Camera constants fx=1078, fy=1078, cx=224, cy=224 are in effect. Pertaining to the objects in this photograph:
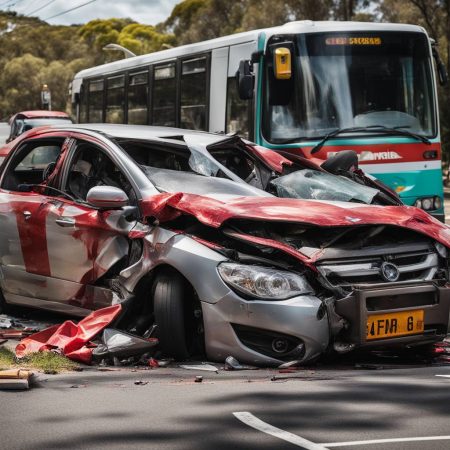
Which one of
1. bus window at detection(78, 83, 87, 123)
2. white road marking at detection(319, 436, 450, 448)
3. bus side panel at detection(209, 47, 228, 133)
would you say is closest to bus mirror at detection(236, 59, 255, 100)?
bus side panel at detection(209, 47, 228, 133)

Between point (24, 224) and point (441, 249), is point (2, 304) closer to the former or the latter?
point (24, 224)

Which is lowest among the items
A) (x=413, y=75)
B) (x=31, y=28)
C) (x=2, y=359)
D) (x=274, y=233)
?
(x=2, y=359)

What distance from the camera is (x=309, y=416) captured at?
5234 millimetres

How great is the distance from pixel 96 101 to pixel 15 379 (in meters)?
18.3

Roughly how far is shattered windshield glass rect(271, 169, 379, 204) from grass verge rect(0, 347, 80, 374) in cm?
214

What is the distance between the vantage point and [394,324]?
6641 mm

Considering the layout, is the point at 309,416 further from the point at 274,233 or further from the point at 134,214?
the point at 134,214

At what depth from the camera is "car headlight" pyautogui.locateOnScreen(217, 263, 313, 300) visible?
6547 millimetres

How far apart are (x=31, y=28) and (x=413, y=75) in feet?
403

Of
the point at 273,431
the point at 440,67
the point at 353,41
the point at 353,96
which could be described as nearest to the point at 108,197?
the point at 273,431

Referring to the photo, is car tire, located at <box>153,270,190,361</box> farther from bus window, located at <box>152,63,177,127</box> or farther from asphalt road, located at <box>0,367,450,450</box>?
bus window, located at <box>152,63,177,127</box>

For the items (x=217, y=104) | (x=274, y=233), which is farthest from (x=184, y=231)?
(x=217, y=104)

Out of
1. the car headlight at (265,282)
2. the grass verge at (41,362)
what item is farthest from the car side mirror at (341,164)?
the grass verge at (41,362)

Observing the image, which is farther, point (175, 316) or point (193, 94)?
point (193, 94)
